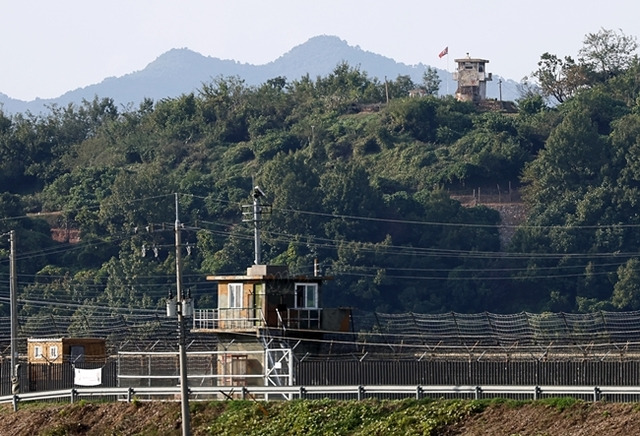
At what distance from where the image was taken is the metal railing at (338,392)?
176 feet

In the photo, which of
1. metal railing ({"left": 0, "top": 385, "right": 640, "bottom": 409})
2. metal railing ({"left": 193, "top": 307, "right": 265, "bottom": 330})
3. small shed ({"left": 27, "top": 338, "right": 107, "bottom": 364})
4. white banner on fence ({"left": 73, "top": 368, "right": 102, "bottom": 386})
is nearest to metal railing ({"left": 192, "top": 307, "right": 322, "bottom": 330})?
metal railing ({"left": 193, "top": 307, "right": 265, "bottom": 330})

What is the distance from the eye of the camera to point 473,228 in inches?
6555

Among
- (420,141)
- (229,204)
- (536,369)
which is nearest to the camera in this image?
(536,369)

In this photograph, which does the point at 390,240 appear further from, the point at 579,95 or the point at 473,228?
the point at 579,95

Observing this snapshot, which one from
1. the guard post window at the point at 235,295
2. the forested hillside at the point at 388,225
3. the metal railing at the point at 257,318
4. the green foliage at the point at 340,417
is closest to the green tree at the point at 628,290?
the forested hillside at the point at 388,225

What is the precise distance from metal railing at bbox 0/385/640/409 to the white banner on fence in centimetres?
160

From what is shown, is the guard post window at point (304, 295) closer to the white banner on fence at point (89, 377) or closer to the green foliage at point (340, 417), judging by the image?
the white banner on fence at point (89, 377)

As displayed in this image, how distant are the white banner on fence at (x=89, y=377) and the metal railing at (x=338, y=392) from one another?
1.60 meters

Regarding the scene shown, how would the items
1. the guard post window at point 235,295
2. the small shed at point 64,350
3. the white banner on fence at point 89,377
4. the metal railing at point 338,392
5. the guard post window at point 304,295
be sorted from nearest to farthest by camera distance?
the metal railing at point 338,392 → the white banner on fence at point 89,377 → the guard post window at point 304,295 → the guard post window at point 235,295 → the small shed at point 64,350

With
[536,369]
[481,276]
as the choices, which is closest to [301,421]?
[536,369]

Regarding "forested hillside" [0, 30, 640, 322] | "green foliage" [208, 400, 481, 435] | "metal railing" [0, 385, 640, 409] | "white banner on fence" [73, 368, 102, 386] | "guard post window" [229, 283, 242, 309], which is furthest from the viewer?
"forested hillside" [0, 30, 640, 322]

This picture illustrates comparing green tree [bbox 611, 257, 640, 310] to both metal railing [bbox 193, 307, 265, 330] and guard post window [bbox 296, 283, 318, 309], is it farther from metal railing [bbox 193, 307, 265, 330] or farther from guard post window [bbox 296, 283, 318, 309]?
metal railing [bbox 193, 307, 265, 330]

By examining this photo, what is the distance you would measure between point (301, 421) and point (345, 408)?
1477mm

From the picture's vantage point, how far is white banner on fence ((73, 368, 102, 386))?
6919cm
